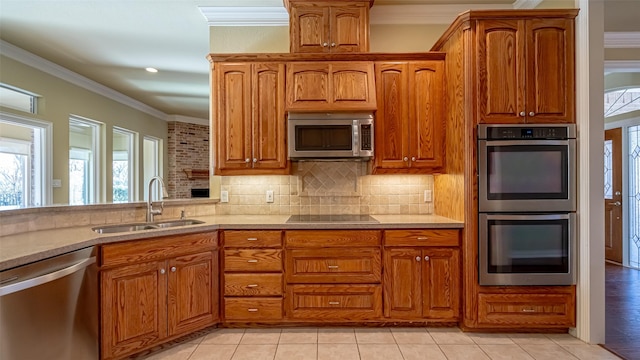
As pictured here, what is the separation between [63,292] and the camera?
5.66 ft

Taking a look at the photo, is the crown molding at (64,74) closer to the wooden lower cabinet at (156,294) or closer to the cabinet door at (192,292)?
the wooden lower cabinet at (156,294)

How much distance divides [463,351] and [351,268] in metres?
0.96

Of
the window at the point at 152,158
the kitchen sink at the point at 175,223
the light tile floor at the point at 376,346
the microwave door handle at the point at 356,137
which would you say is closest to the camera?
the light tile floor at the point at 376,346

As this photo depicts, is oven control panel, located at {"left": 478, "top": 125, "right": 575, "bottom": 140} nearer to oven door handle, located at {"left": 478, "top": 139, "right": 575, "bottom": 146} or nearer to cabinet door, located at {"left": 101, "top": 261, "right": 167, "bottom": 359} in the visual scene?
oven door handle, located at {"left": 478, "top": 139, "right": 575, "bottom": 146}

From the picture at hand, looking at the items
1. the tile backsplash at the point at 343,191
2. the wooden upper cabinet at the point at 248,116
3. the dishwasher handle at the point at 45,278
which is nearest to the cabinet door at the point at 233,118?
→ the wooden upper cabinet at the point at 248,116

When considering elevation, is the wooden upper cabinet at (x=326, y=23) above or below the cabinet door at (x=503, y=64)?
above

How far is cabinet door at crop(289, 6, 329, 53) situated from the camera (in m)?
2.87

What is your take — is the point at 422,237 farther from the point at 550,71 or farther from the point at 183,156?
the point at 183,156

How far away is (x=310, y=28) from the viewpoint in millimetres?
2875

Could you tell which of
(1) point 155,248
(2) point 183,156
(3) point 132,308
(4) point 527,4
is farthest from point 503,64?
(2) point 183,156

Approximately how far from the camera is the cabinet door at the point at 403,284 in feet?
8.27

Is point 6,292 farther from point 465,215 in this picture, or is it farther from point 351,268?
point 465,215

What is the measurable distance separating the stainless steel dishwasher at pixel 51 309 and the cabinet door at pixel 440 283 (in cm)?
228

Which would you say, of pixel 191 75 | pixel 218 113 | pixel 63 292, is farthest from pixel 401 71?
pixel 191 75
